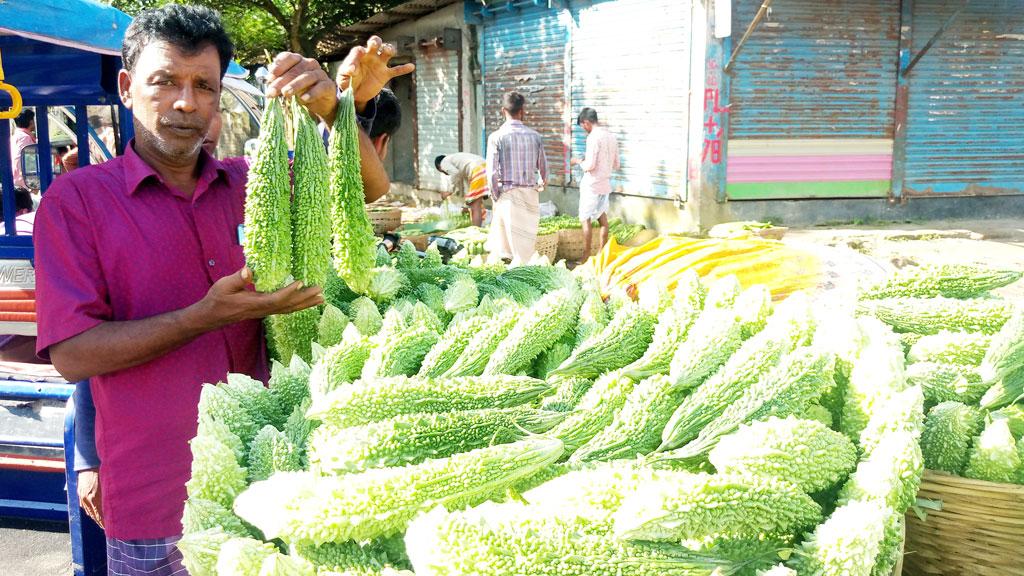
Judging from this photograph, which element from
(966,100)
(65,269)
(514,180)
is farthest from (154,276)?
(966,100)

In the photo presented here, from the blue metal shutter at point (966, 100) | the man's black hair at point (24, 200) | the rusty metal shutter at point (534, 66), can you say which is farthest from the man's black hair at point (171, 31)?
the rusty metal shutter at point (534, 66)

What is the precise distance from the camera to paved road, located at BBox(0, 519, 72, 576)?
3.97 metres

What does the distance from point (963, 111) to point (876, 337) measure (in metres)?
11.7

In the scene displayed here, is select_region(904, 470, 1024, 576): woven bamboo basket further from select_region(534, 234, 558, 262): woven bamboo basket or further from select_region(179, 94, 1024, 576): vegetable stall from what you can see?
select_region(534, 234, 558, 262): woven bamboo basket

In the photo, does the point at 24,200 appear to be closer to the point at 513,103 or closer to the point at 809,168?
the point at 513,103

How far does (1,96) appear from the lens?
4.48 meters

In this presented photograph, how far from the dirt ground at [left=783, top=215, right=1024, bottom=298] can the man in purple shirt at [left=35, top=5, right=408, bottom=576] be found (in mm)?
7760

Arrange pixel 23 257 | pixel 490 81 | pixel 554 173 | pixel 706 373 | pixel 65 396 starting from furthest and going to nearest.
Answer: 1. pixel 490 81
2. pixel 554 173
3. pixel 23 257
4. pixel 65 396
5. pixel 706 373

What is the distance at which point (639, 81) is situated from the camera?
11.9 metres

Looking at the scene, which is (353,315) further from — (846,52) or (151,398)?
(846,52)

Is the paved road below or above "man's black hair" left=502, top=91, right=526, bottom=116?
below

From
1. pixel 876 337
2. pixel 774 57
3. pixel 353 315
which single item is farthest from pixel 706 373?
pixel 774 57

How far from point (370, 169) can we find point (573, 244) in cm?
848

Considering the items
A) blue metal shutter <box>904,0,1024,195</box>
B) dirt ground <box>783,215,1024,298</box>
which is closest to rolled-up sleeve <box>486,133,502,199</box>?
dirt ground <box>783,215,1024,298</box>
